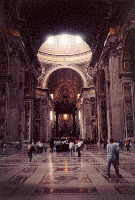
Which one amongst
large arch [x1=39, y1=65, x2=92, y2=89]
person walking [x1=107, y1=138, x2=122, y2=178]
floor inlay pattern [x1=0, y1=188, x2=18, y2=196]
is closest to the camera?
floor inlay pattern [x1=0, y1=188, x2=18, y2=196]

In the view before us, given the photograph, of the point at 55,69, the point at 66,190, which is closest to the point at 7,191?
the point at 66,190

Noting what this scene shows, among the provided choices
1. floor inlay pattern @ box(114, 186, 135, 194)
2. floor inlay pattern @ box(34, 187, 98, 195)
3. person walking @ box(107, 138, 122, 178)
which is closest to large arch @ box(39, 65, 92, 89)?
person walking @ box(107, 138, 122, 178)

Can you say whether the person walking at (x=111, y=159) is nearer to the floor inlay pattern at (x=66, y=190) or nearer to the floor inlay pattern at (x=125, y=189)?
the floor inlay pattern at (x=125, y=189)

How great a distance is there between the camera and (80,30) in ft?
76.3

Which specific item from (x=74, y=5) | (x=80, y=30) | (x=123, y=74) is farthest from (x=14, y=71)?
(x=80, y=30)

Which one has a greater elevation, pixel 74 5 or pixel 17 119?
pixel 74 5

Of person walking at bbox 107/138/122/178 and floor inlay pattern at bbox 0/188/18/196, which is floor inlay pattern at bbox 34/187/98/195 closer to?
floor inlay pattern at bbox 0/188/18/196

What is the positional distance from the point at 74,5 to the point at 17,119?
12012 millimetres

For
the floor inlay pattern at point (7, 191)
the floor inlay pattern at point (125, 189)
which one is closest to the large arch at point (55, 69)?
the floor inlay pattern at point (7, 191)

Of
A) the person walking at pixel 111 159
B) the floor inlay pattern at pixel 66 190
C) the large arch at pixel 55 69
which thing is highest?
the large arch at pixel 55 69

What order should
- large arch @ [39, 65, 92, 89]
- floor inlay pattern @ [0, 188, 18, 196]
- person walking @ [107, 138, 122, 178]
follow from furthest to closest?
large arch @ [39, 65, 92, 89]
person walking @ [107, 138, 122, 178]
floor inlay pattern @ [0, 188, 18, 196]

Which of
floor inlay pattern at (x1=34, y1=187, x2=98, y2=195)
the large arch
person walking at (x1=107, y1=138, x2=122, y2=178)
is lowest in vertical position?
floor inlay pattern at (x1=34, y1=187, x2=98, y2=195)

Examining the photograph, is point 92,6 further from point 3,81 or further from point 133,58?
point 3,81

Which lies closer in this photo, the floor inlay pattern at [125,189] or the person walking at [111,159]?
the floor inlay pattern at [125,189]
